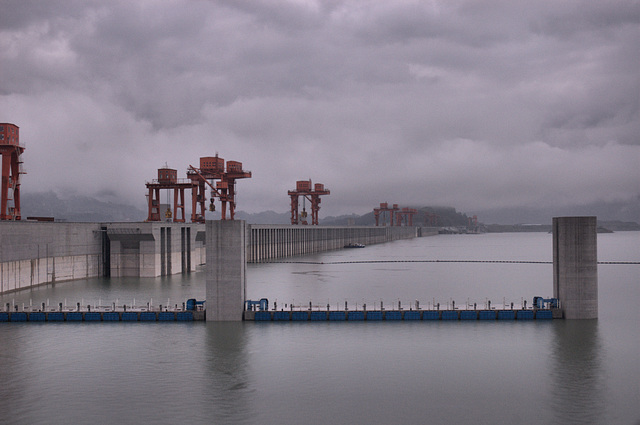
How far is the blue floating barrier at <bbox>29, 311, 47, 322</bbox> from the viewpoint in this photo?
156ft

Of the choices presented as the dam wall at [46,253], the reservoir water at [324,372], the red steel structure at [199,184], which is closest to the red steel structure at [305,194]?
the red steel structure at [199,184]

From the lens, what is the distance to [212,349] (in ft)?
126

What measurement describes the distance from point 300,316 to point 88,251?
48.9 m

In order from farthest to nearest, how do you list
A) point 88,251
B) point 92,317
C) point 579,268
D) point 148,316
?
point 88,251
point 92,317
point 148,316
point 579,268

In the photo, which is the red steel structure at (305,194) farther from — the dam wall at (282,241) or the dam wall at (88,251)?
the dam wall at (88,251)

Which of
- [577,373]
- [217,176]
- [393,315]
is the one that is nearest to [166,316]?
[393,315]

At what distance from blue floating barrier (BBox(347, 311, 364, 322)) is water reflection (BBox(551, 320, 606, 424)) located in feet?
51.5

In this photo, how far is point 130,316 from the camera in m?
47.5

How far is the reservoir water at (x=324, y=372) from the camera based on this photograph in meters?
26.8

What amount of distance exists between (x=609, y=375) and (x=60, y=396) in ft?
105

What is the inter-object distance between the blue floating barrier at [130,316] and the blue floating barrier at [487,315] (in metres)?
30.4

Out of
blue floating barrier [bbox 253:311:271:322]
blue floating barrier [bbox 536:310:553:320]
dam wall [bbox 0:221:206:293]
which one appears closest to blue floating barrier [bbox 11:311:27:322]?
dam wall [bbox 0:221:206:293]

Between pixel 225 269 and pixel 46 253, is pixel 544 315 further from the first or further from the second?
pixel 46 253

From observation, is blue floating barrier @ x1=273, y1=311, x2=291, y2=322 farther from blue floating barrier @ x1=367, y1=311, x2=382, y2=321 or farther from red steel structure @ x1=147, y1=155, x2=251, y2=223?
red steel structure @ x1=147, y1=155, x2=251, y2=223
